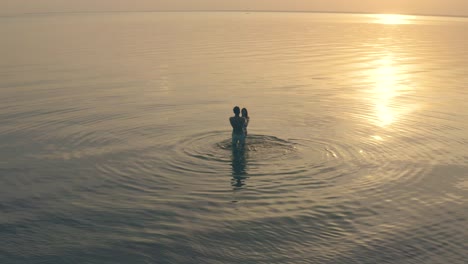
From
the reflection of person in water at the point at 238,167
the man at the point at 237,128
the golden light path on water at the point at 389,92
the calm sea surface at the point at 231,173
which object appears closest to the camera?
the calm sea surface at the point at 231,173

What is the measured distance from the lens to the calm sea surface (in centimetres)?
1574

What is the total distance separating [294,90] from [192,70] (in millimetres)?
15396

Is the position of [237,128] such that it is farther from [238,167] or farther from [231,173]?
[231,173]

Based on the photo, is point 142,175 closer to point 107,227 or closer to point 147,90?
point 107,227

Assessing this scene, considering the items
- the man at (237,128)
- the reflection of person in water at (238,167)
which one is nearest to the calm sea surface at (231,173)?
the reflection of person in water at (238,167)

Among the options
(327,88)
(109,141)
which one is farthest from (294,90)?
(109,141)

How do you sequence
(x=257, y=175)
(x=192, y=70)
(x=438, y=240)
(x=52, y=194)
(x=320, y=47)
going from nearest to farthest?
(x=438, y=240), (x=52, y=194), (x=257, y=175), (x=192, y=70), (x=320, y=47)

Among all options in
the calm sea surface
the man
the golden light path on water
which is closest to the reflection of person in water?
the calm sea surface

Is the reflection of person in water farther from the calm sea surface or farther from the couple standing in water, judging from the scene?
the couple standing in water

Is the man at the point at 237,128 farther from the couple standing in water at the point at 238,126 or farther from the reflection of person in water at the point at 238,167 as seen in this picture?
the reflection of person in water at the point at 238,167

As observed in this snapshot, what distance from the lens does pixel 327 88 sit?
4344 centimetres

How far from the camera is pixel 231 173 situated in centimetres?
2147

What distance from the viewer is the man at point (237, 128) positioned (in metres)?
23.6

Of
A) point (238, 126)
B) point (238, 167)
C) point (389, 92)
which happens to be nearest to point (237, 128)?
point (238, 126)
